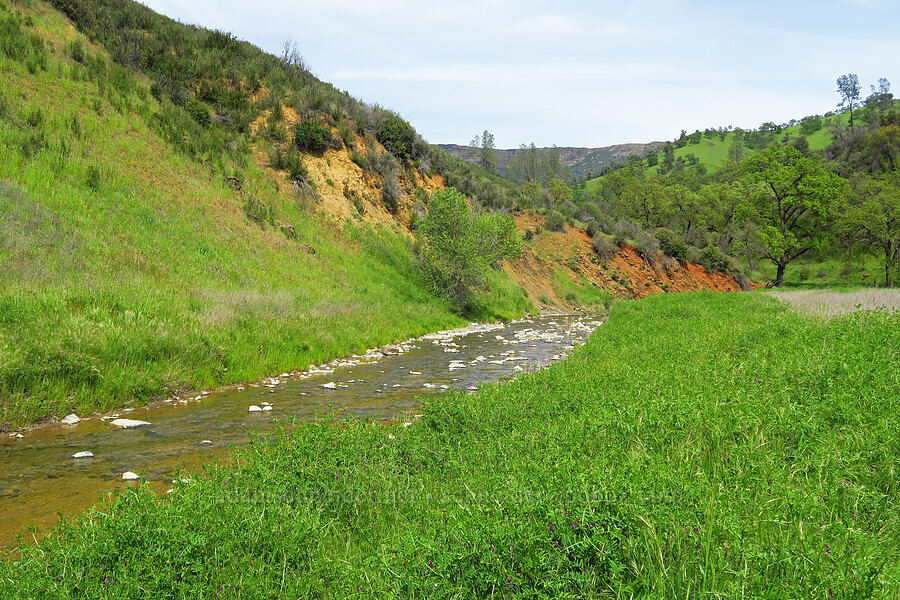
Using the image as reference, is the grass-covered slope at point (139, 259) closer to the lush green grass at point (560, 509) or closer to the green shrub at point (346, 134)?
the lush green grass at point (560, 509)

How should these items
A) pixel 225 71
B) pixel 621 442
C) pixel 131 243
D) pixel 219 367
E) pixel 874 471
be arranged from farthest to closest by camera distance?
pixel 225 71, pixel 131 243, pixel 219 367, pixel 621 442, pixel 874 471

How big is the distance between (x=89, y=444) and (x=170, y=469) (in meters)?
1.84

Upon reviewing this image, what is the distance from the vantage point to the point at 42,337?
8.26 m

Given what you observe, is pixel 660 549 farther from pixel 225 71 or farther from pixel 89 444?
pixel 225 71

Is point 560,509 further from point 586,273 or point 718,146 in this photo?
point 718,146

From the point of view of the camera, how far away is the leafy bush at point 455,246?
24.9m

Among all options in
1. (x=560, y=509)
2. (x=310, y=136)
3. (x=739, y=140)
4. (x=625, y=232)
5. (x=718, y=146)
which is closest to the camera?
(x=560, y=509)

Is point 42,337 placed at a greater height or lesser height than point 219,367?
greater

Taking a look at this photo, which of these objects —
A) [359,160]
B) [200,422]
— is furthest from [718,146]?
[200,422]

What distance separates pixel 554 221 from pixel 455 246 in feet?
83.5

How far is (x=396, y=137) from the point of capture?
112 ft

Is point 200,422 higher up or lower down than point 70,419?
lower down

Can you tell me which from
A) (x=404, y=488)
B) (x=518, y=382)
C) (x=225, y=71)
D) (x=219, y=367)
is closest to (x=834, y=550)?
(x=404, y=488)

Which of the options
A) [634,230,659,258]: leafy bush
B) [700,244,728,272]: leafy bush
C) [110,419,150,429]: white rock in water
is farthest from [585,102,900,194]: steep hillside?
[110,419,150,429]: white rock in water
